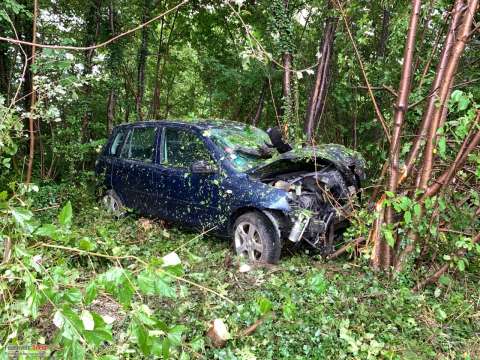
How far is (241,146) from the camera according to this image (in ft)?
17.5

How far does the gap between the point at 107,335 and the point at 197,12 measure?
12.0 meters

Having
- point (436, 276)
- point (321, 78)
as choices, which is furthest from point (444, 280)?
point (321, 78)

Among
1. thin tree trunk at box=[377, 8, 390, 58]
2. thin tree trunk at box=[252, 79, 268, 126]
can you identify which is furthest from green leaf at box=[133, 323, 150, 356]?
thin tree trunk at box=[252, 79, 268, 126]

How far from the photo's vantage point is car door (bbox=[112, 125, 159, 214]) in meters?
5.84

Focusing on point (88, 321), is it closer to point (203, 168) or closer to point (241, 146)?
point (203, 168)

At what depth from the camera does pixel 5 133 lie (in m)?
3.38

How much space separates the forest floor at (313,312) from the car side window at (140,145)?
2.10m

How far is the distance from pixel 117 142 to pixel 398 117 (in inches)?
182

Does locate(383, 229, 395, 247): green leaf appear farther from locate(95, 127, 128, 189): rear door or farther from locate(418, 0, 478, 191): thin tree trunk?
locate(95, 127, 128, 189): rear door

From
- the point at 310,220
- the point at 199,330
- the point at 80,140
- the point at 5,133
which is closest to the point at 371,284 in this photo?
the point at 310,220

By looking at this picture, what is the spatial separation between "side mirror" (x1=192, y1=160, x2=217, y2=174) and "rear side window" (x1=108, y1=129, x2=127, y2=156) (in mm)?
2087

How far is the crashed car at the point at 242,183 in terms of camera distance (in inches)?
178

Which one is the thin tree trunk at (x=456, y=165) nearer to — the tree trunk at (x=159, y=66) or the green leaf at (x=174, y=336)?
the green leaf at (x=174, y=336)

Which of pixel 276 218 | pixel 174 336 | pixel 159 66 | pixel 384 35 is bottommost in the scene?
pixel 276 218
